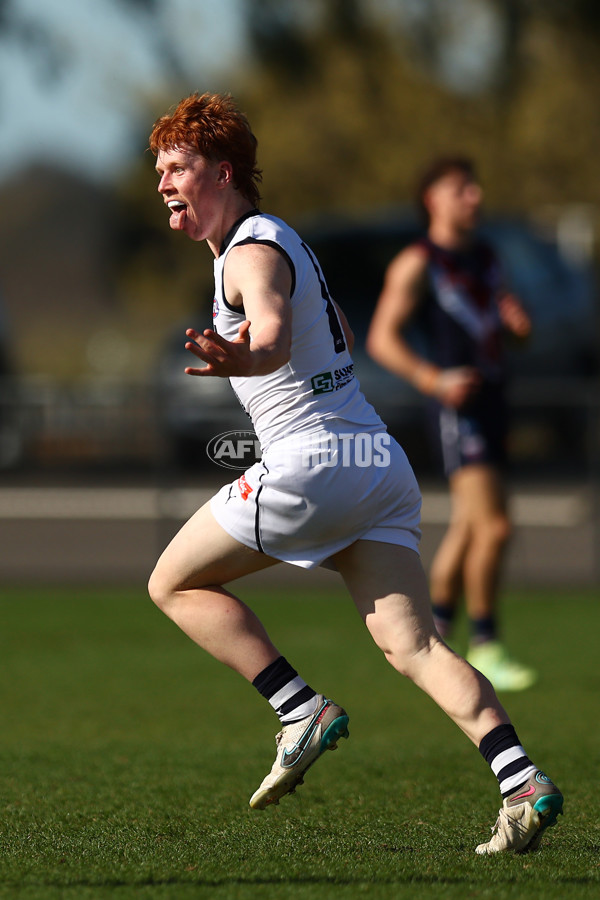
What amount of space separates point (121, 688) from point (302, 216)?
25324 millimetres

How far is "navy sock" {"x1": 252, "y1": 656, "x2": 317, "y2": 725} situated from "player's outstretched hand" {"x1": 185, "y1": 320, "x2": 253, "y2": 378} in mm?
1009

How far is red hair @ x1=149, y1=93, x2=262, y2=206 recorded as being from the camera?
160 inches

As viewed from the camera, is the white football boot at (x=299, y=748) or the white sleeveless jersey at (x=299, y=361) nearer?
the white sleeveless jersey at (x=299, y=361)

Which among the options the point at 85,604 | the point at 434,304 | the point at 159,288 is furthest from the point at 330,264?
the point at 159,288

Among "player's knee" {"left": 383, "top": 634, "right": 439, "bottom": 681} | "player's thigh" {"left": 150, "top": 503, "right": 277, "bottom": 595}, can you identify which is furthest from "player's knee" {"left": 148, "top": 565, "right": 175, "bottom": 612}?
"player's knee" {"left": 383, "top": 634, "right": 439, "bottom": 681}

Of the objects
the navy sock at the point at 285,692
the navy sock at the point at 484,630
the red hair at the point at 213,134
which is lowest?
the navy sock at the point at 484,630

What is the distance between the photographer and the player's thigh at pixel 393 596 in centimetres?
403

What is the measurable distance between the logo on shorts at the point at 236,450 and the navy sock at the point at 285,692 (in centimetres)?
86

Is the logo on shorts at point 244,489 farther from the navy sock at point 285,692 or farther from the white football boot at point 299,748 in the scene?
the white football boot at point 299,748

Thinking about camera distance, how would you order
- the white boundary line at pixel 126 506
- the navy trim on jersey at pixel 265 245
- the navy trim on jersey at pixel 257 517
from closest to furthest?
1. the navy trim on jersey at pixel 265 245
2. the navy trim on jersey at pixel 257 517
3. the white boundary line at pixel 126 506

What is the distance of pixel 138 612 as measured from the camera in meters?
10.4

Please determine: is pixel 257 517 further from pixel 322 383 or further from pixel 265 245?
pixel 265 245

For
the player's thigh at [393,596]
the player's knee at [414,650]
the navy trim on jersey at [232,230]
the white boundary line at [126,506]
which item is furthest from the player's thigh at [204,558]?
the white boundary line at [126,506]

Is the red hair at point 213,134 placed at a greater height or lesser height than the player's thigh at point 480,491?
greater
